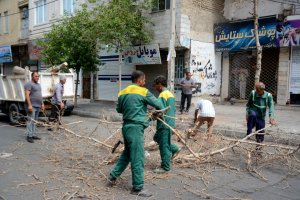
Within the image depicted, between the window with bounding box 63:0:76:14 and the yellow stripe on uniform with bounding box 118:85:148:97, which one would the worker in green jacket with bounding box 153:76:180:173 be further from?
the window with bounding box 63:0:76:14

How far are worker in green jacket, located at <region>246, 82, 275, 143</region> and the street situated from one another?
0.76m

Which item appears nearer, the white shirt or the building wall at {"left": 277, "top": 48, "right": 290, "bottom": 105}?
the white shirt

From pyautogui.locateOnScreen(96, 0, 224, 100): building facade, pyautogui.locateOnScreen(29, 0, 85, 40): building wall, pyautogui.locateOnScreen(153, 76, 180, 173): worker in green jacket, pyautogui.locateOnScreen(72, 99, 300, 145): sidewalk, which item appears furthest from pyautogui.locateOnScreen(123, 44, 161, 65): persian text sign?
pyautogui.locateOnScreen(153, 76, 180, 173): worker in green jacket

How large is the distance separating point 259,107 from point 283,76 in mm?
8612

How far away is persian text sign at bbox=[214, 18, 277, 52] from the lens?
1473cm

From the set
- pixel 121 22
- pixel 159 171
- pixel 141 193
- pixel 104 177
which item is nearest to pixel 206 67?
pixel 121 22

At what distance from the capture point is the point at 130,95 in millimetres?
4625

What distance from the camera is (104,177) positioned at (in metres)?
5.32

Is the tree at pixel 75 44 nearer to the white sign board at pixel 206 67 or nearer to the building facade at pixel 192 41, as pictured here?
the building facade at pixel 192 41

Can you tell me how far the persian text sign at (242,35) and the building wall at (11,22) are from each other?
1781cm

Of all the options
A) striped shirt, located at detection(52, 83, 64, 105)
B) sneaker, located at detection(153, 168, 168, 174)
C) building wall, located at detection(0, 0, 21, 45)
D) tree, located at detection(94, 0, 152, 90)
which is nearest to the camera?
sneaker, located at detection(153, 168, 168, 174)

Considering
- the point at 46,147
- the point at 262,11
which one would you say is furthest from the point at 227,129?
the point at 262,11

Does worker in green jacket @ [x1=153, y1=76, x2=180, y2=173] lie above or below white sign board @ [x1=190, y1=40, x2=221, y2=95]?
below

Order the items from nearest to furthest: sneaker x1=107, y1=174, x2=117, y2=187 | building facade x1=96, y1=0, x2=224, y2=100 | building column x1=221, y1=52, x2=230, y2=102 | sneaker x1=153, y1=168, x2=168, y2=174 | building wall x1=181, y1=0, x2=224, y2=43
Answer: sneaker x1=107, y1=174, x2=117, y2=187 < sneaker x1=153, y1=168, x2=168, y2=174 < building facade x1=96, y1=0, x2=224, y2=100 < building wall x1=181, y1=0, x2=224, y2=43 < building column x1=221, y1=52, x2=230, y2=102
